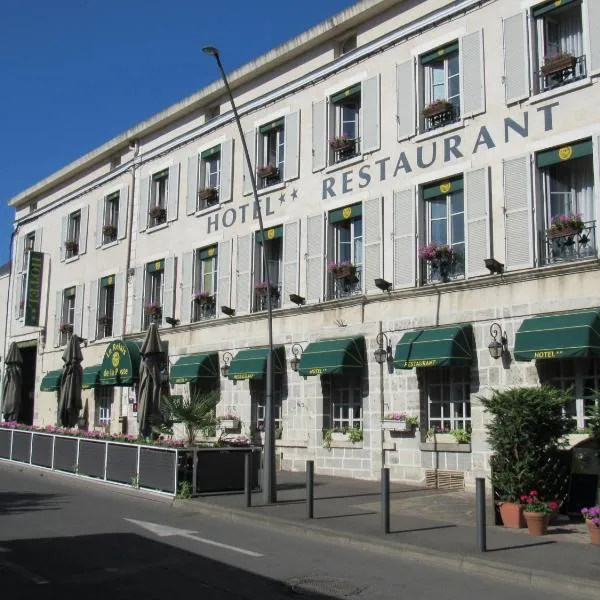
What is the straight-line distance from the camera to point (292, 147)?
2009 centimetres

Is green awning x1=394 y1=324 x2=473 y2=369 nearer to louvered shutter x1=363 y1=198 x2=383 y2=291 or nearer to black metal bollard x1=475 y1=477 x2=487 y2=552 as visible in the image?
louvered shutter x1=363 y1=198 x2=383 y2=291

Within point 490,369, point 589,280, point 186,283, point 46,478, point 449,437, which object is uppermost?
point 186,283

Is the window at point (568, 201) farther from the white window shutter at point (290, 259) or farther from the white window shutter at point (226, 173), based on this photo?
the white window shutter at point (226, 173)

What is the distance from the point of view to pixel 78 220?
30.2 meters

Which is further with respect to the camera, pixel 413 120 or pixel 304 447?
pixel 304 447

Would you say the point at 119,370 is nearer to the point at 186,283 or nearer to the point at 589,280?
the point at 186,283

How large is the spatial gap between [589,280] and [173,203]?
1431 cm

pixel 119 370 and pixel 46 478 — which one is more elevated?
pixel 119 370

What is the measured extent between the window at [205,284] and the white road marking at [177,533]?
11.3 m

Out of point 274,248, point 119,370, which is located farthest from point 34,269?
point 274,248

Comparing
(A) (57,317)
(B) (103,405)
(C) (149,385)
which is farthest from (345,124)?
(A) (57,317)

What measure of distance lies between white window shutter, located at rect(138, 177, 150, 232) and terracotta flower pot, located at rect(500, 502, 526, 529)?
57.4 feet

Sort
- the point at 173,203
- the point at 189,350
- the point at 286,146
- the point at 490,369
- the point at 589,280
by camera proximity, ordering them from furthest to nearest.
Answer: the point at 173,203, the point at 189,350, the point at 286,146, the point at 490,369, the point at 589,280

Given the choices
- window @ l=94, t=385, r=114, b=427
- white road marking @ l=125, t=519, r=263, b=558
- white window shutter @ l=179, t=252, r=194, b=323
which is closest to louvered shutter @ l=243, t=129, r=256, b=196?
white window shutter @ l=179, t=252, r=194, b=323
